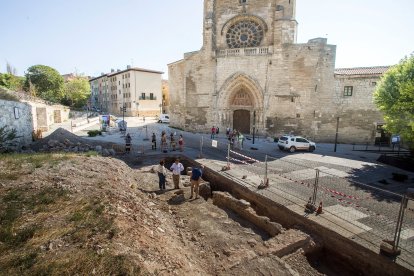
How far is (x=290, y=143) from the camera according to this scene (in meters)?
20.2

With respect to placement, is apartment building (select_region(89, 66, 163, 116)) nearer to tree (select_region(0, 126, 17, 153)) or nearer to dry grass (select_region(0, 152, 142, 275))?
tree (select_region(0, 126, 17, 153))

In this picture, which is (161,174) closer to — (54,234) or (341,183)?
(54,234)

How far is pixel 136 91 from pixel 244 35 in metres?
35.4

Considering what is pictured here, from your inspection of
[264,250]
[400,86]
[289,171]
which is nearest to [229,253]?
[264,250]

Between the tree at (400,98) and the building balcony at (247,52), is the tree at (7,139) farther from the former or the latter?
the tree at (400,98)

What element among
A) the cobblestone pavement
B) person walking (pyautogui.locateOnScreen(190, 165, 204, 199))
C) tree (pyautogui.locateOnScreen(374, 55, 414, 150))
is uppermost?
tree (pyautogui.locateOnScreen(374, 55, 414, 150))

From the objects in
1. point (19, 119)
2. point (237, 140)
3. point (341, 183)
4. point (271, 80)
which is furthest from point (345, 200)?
point (19, 119)

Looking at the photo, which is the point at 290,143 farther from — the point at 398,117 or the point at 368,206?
the point at 368,206

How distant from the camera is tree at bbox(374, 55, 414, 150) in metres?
14.1

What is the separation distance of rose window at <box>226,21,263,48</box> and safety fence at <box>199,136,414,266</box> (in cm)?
1709

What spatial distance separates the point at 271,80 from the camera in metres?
25.7

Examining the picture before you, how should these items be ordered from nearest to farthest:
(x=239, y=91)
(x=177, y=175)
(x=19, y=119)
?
(x=177, y=175)
(x=19, y=119)
(x=239, y=91)

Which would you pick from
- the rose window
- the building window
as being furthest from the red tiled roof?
the rose window

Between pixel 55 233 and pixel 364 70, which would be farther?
pixel 364 70
